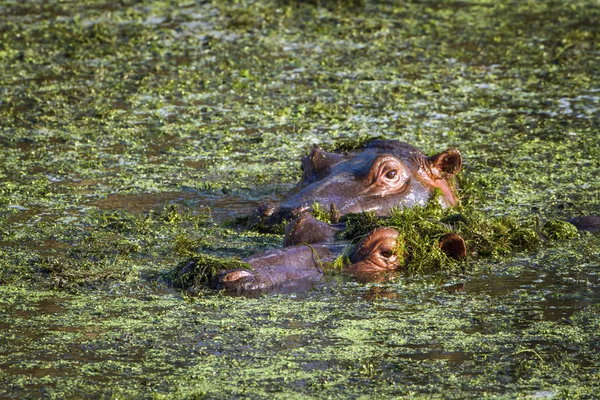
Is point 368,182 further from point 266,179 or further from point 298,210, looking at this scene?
point 266,179

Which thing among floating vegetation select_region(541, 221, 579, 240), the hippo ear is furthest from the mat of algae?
the hippo ear

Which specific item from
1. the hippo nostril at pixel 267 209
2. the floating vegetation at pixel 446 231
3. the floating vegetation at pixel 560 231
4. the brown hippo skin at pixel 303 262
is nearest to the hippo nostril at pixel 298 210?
the hippo nostril at pixel 267 209

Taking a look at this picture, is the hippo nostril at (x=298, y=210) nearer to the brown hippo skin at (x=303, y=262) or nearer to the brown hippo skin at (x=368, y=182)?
the brown hippo skin at (x=368, y=182)

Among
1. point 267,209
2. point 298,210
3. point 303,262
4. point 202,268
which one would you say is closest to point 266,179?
point 267,209

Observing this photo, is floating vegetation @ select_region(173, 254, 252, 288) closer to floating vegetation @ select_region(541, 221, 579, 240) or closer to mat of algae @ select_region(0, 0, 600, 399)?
mat of algae @ select_region(0, 0, 600, 399)

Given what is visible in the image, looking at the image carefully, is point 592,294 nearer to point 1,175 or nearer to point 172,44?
point 1,175

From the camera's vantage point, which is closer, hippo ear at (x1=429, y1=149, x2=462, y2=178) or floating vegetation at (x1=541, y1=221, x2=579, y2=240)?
floating vegetation at (x1=541, y1=221, x2=579, y2=240)
